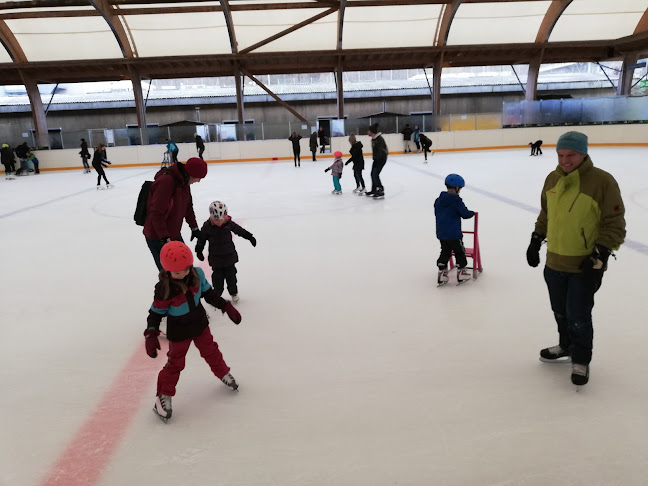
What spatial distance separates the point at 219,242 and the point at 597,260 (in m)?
2.39

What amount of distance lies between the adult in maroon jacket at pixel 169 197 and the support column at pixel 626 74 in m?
25.8

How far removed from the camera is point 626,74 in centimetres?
2244

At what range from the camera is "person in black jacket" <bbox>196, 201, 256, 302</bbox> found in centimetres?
333

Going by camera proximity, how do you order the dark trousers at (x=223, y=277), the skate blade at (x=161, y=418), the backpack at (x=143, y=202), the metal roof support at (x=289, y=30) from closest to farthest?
the skate blade at (x=161, y=418)
the backpack at (x=143, y=202)
the dark trousers at (x=223, y=277)
the metal roof support at (x=289, y=30)

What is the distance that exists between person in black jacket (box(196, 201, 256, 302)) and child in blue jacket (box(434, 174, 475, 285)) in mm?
1523

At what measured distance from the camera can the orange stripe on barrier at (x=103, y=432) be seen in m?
1.87

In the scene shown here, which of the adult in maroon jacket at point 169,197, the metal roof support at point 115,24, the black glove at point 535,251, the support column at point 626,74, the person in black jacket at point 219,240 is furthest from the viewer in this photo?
the support column at point 626,74

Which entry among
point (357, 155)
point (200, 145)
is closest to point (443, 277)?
point (357, 155)

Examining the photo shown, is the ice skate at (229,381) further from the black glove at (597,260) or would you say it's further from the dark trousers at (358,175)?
the dark trousers at (358,175)

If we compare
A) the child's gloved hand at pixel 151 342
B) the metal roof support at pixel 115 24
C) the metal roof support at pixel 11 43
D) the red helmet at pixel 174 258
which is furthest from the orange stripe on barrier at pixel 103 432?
the metal roof support at pixel 11 43

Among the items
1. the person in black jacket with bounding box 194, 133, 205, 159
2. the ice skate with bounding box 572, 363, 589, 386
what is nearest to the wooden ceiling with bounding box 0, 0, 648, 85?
the person in black jacket with bounding box 194, 133, 205, 159

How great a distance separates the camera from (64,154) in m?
20.2

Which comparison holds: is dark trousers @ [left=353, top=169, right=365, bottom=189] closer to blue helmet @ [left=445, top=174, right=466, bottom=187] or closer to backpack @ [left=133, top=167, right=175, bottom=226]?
blue helmet @ [left=445, top=174, right=466, bottom=187]

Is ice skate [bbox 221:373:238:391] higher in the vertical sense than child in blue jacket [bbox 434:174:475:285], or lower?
lower
